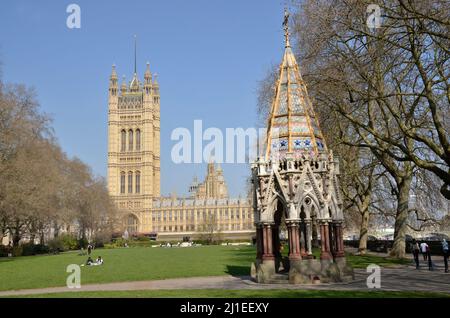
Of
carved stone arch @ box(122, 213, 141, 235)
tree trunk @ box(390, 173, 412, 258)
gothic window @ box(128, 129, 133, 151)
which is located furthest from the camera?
gothic window @ box(128, 129, 133, 151)

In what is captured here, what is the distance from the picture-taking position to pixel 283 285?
17609 mm

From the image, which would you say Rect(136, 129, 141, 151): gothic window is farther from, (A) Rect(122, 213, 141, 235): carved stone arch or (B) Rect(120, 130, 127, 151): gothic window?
(A) Rect(122, 213, 141, 235): carved stone arch

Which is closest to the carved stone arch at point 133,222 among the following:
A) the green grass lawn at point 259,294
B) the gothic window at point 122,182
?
the gothic window at point 122,182

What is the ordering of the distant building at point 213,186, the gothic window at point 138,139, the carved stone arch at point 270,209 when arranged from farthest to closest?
the distant building at point 213,186 → the gothic window at point 138,139 → the carved stone arch at point 270,209

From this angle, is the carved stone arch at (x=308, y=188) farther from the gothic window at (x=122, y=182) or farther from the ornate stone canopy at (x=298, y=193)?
the gothic window at (x=122, y=182)

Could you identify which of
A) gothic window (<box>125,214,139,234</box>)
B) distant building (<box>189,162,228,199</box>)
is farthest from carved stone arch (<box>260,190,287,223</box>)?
distant building (<box>189,162,228,199</box>)

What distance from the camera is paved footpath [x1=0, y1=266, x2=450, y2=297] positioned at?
1689 cm

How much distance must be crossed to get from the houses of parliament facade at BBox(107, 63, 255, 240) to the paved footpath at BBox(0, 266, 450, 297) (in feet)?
422

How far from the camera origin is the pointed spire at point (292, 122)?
19.5 metres

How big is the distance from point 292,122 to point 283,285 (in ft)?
20.6

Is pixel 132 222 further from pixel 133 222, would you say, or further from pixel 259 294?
pixel 259 294

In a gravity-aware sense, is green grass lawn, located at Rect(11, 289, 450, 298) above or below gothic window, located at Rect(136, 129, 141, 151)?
below

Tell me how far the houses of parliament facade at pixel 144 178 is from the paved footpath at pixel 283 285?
12847cm

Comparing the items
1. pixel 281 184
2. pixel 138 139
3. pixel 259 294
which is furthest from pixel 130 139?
pixel 259 294
